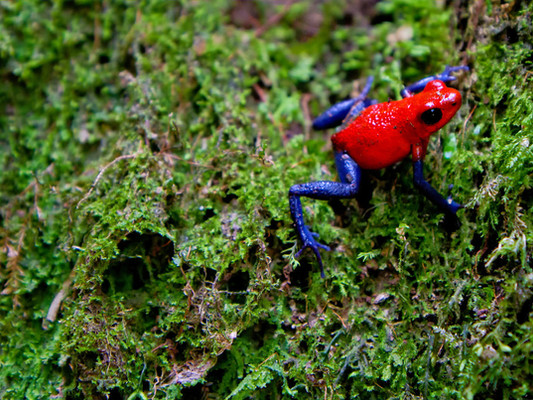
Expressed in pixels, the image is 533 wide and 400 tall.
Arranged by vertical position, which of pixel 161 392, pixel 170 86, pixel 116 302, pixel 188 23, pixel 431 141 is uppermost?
pixel 188 23

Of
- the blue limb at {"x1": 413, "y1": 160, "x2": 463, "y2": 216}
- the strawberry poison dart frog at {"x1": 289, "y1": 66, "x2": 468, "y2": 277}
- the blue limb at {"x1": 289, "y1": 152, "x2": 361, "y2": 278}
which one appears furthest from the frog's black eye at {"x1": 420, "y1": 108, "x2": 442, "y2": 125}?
the blue limb at {"x1": 289, "y1": 152, "x2": 361, "y2": 278}

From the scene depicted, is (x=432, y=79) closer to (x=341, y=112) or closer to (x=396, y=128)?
(x=396, y=128)

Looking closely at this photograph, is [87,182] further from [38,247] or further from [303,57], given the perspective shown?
[303,57]

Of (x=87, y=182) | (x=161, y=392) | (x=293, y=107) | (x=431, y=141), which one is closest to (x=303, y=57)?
(x=293, y=107)

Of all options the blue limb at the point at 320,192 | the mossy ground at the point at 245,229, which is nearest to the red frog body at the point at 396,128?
the blue limb at the point at 320,192

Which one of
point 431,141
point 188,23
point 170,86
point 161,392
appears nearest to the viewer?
point 161,392

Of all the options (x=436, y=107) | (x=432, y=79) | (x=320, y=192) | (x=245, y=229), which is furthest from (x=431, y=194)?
(x=245, y=229)

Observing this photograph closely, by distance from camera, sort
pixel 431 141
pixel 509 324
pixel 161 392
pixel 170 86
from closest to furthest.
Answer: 1. pixel 509 324
2. pixel 161 392
3. pixel 431 141
4. pixel 170 86
